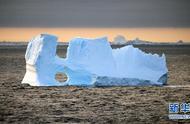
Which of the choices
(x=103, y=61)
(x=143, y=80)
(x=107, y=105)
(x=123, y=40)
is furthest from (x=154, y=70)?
(x=123, y=40)

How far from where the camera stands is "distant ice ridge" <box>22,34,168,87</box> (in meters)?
19.8

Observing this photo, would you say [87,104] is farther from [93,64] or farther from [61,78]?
[61,78]

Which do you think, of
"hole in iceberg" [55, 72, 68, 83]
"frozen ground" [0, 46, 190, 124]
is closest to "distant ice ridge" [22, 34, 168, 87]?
"frozen ground" [0, 46, 190, 124]

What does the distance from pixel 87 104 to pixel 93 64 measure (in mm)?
3463

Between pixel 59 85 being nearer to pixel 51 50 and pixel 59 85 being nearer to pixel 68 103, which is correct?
pixel 51 50

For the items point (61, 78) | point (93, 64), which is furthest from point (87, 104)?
point (61, 78)

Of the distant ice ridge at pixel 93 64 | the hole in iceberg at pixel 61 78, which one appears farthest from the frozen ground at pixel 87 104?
the hole in iceberg at pixel 61 78

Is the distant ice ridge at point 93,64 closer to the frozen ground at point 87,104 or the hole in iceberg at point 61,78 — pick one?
the frozen ground at point 87,104

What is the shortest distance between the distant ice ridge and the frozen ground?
17.6 inches

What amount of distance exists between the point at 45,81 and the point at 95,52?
197 centimetres

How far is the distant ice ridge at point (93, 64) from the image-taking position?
1981 centimetres

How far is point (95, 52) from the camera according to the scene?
1994 centimetres

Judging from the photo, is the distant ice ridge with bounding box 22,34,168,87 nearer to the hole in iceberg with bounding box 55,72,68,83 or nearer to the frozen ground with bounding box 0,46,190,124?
the frozen ground with bounding box 0,46,190,124

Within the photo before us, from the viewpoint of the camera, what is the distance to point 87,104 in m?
16.6
